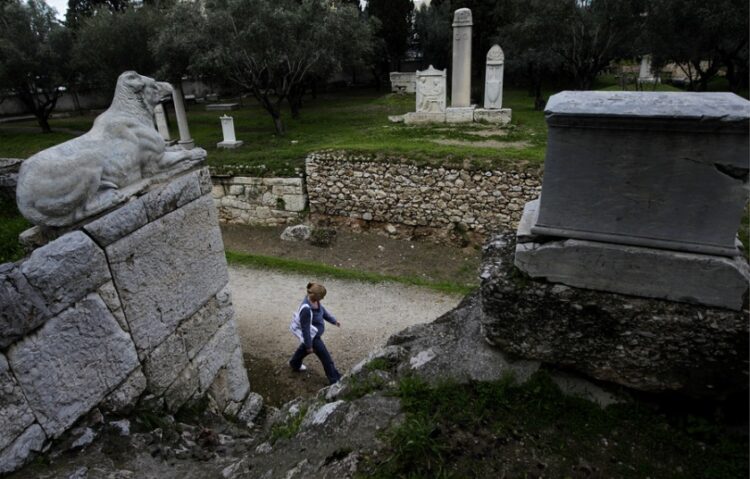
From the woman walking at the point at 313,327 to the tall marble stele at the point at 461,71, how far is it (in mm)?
10247

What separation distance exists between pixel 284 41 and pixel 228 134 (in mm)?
3245

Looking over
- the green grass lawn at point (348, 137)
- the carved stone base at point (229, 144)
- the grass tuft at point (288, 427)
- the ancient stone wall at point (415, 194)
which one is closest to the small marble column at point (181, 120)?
the green grass lawn at point (348, 137)

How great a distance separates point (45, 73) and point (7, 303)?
65.5 feet

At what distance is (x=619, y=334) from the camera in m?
2.16

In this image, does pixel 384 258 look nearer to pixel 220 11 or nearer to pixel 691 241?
pixel 691 241

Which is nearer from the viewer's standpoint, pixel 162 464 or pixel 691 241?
A: pixel 691 241

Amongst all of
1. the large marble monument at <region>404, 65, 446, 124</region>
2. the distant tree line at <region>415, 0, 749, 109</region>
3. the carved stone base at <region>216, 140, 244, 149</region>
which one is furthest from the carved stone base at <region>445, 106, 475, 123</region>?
the carved stone base at <region>216, 140, 244, 149</region>

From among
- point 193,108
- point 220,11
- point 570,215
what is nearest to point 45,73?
point 193,108

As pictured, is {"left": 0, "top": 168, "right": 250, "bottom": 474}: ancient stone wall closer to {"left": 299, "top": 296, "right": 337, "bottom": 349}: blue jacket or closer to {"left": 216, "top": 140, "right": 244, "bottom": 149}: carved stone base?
{"left": 299, "top": 296, "right": 337, "bottom": 349}: blue jacket

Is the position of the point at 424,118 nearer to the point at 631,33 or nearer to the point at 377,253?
the point at 377,253

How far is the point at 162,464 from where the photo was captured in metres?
2.85

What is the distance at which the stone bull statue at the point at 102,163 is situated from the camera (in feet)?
9.43

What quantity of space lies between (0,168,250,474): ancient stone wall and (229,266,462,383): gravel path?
1438 mm

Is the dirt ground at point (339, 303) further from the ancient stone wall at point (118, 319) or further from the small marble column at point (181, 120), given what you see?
the small marble column at point (181, 120)
